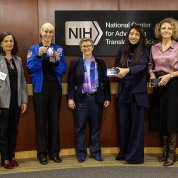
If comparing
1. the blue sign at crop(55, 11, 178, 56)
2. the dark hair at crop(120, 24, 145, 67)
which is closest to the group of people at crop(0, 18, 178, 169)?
the dark hair at crop(120, 24, 145, 67)

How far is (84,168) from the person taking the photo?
13.8 ft

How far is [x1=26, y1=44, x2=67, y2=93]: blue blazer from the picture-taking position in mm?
4090

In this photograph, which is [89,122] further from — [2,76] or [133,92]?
[2,76]

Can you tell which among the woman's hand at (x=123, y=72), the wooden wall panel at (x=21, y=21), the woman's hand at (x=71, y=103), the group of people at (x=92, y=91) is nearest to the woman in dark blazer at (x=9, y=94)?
the group of people at (x=92, y=91)

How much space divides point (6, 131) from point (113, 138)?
1509 mm

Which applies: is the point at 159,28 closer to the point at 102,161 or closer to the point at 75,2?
the point at 75,2

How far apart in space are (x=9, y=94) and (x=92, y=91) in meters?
1.01

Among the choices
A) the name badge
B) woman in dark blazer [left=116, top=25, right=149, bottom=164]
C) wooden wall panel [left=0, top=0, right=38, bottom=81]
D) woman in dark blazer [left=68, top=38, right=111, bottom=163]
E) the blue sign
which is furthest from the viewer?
the blue sign

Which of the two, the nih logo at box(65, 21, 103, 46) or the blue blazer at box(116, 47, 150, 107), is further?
the nih logo at box(65, 21, 103, 46)

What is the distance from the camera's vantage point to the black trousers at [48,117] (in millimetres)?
4277

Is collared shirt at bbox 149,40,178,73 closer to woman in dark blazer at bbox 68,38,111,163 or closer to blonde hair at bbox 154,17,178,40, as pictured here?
blonde hair at bbox 154,17,178,40

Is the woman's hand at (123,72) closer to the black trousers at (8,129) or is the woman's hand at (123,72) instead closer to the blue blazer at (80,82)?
the blue blazer at (80,82)

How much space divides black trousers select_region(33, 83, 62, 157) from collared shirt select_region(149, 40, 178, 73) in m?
1.21

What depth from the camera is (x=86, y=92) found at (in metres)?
4.38
